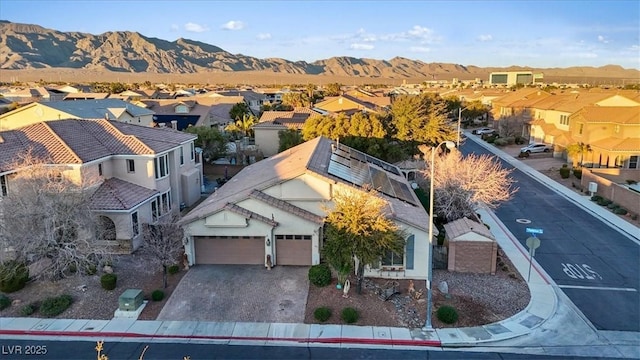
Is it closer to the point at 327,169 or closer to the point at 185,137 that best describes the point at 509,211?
the point at 327,169

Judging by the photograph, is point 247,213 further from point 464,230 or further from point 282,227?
point 464,230

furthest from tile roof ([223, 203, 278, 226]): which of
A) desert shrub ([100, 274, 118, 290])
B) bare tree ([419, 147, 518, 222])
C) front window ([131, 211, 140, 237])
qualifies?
bare tree ([419, 147, 518, 222])

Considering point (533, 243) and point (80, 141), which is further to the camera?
point (80, 141)

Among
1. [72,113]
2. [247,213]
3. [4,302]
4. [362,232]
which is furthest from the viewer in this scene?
[72,113]

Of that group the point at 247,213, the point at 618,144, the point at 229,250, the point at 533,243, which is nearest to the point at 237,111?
the point at 618,144

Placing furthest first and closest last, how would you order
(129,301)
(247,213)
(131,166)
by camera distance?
(131,166)
(247,213)
(129,301)

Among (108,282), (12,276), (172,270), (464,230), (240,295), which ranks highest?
(464,230)

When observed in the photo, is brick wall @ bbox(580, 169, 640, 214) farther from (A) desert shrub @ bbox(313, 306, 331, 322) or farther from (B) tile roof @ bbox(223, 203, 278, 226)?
(B) tile roof @ bbox(223, 203, 278, 226)
